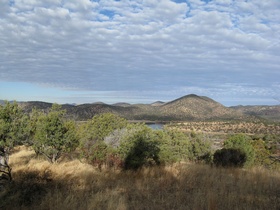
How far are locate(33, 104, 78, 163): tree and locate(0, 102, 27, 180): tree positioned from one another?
2.17 m

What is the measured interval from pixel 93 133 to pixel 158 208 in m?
8.51

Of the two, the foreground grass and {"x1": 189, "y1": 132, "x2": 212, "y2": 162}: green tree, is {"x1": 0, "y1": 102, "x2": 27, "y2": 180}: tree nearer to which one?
the foreground grass

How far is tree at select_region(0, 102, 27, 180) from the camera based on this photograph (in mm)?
11477

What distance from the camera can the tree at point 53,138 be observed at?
1480 centimetres

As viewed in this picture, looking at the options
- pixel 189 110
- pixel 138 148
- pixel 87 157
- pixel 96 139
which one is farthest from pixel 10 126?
pixel 189 110

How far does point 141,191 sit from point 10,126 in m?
7.71

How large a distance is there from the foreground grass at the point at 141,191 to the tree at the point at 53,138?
576 centimetres

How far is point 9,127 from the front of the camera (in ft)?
38.6

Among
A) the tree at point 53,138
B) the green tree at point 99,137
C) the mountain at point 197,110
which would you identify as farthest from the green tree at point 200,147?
the mountain at point 197,110

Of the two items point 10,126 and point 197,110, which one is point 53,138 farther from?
point 197,110

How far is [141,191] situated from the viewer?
23.2 ft

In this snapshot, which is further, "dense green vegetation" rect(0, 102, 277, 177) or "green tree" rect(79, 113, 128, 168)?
"green tree" rect(79, 113, 128, 168)

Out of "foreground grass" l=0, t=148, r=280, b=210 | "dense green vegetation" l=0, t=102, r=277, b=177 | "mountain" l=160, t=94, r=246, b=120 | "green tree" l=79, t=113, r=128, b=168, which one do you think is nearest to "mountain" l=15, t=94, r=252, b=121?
"mountain" l=160, t=94, r=246, b=120

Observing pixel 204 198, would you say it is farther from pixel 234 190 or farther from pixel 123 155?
pixel 123 155
